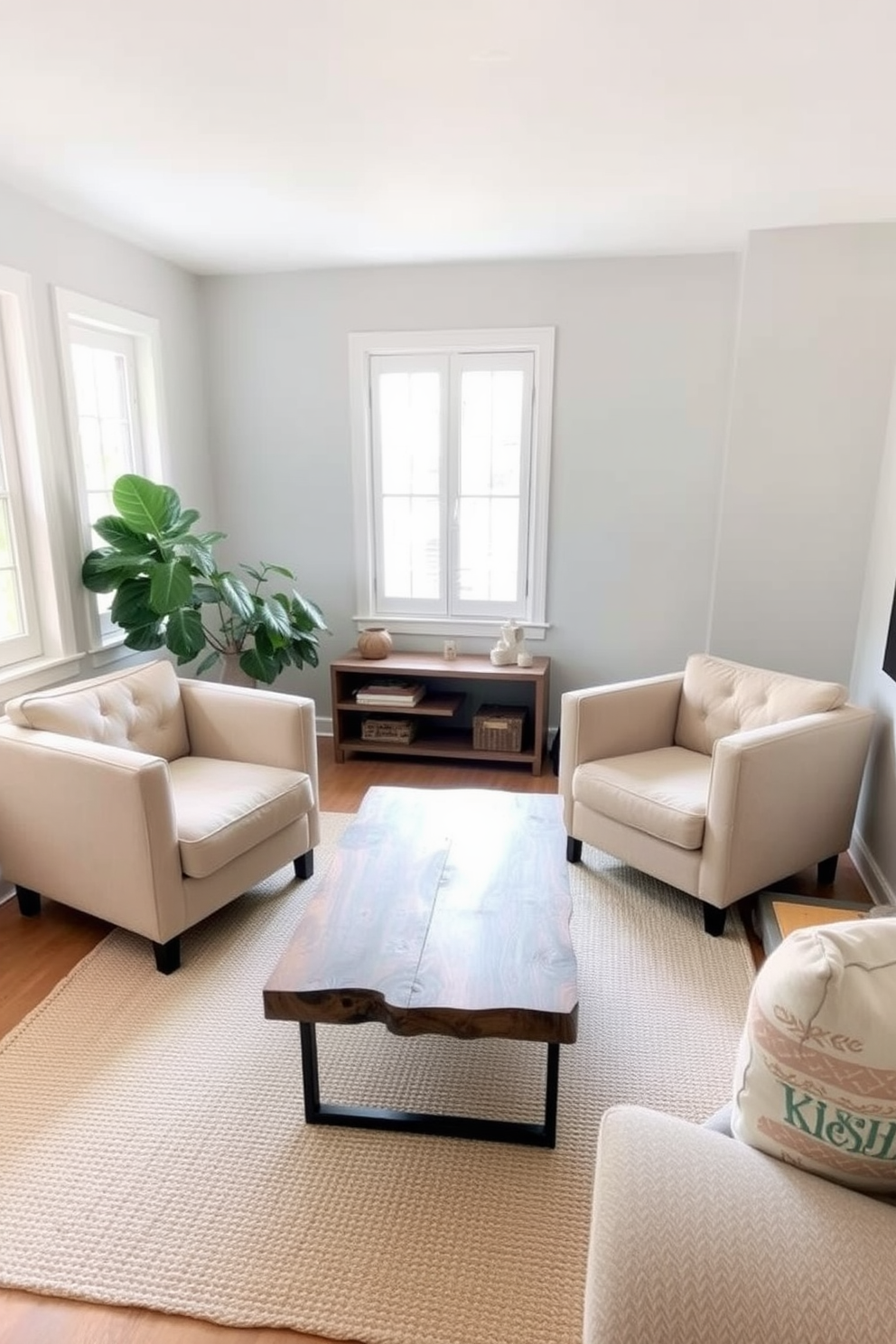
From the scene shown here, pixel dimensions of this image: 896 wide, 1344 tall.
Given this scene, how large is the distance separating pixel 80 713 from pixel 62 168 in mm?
1834

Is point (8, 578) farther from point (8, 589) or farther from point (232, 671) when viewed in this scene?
point (232, 671)

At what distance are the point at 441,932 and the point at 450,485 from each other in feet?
8.93

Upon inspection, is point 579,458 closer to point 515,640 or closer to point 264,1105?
point 515,640

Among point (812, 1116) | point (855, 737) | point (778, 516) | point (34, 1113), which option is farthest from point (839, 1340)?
point (778, 516)

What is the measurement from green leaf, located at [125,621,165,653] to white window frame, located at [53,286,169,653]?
0.77 feet

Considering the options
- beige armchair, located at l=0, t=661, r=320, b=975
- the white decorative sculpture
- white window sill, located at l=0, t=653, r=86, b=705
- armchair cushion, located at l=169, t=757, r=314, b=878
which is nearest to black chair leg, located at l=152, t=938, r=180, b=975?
beige armchair, located at l=0, t=661, r=320, b=975

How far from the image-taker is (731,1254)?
832 millimetres

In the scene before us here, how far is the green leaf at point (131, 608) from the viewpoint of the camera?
9.86 ft

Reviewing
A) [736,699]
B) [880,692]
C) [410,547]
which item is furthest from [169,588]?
[880,692]

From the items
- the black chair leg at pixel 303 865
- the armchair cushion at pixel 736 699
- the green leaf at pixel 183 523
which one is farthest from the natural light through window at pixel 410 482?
the black chair leg at pixel 303 865

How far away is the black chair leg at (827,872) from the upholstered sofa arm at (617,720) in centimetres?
71

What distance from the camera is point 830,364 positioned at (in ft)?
10.1

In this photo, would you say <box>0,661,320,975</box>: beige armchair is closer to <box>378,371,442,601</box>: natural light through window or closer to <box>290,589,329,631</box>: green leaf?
<box>290,589,329,631</box>: green leaf

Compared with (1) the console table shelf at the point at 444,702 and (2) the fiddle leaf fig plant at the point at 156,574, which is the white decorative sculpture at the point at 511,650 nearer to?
(1) the console table shelf at the point at 444,702
